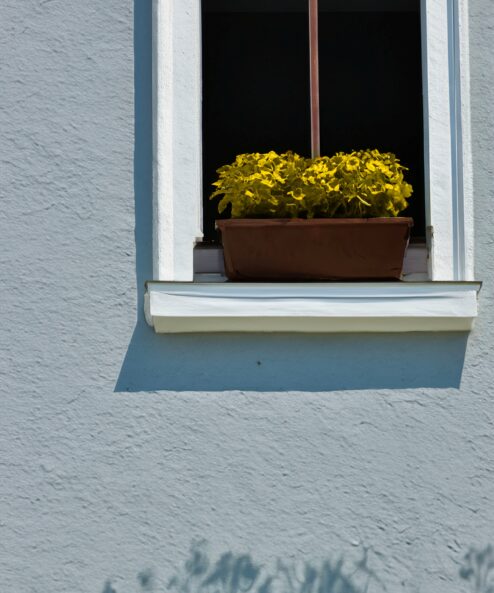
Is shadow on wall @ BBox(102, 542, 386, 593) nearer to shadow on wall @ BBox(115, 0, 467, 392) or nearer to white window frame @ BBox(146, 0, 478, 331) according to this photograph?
shadow on wall @ BBox(115, 0, 467, 392)

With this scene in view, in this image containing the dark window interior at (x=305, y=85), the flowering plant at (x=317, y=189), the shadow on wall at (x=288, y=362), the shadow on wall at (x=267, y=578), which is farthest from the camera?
the dark window interior at (x=305, y=85)

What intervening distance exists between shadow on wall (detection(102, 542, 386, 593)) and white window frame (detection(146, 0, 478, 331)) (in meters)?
1.01

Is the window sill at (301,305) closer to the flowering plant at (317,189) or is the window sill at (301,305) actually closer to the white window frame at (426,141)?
the white window frame at (426,141)

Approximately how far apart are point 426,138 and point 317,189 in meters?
0.47

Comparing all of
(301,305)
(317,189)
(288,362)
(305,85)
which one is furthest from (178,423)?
(305,85)

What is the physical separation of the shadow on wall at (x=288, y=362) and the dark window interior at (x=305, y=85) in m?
2.96

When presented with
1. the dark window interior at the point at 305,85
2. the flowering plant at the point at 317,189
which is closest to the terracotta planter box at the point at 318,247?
the flowering plant at the point at 317,189

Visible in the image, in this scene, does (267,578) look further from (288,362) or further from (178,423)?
(288,362)

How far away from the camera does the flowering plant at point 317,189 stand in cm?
429

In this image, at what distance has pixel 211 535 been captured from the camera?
4.09 meters

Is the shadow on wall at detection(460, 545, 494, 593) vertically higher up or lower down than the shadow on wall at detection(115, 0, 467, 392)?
lower down

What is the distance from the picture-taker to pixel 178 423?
4160mm

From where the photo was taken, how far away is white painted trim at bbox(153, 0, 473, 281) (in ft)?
14.2

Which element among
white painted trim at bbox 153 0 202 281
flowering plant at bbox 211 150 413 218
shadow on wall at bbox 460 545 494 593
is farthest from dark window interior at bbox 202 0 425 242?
shadow on wall at bbox 460 545 494 593
